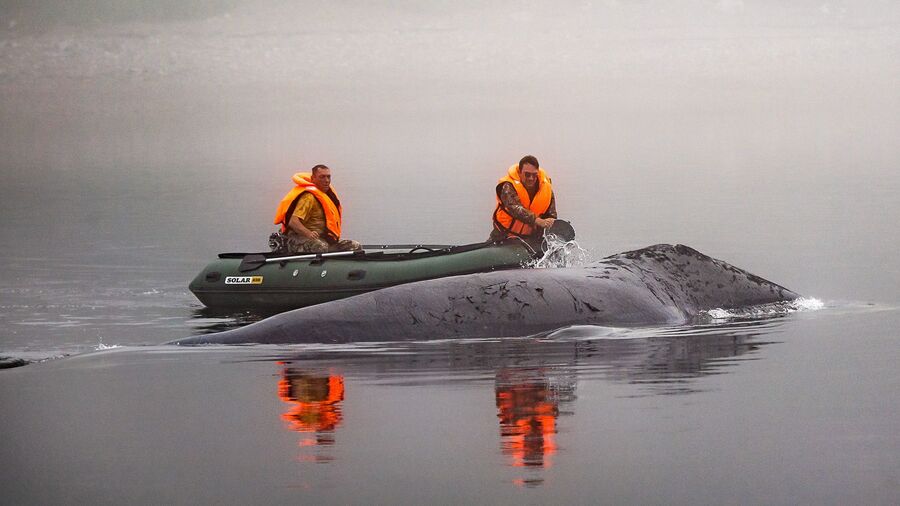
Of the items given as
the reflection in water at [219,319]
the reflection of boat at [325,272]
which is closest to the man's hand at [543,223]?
the reflection of boat at [325,272]

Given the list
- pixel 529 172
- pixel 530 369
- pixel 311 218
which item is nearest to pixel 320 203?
pixel 311 218

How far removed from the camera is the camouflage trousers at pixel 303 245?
80.7ft

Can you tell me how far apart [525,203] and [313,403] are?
981 cm

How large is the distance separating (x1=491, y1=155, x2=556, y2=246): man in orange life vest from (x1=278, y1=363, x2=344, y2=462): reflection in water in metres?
7.57

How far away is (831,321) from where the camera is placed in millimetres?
19594

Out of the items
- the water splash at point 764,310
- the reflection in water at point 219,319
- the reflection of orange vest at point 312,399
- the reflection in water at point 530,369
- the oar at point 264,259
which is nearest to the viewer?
the reflection in water at point 530,369

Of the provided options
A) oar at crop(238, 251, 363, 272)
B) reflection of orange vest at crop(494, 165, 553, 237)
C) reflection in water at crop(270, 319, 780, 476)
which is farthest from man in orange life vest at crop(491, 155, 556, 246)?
reflection in water at crop(270, 319, 780, 476)

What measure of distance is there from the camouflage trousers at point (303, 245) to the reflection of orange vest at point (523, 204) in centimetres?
244

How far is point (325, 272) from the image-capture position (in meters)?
23.5

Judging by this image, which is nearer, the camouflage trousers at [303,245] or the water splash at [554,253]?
the water splash at [554,253]

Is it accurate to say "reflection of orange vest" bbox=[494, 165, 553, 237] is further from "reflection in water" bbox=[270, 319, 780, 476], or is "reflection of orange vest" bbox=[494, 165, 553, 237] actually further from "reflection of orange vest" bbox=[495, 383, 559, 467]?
"reflection of orange vest" bbox=[495, 383, 559, 467]

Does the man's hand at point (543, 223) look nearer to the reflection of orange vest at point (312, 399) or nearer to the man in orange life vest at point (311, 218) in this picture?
the man in orange life vest at point (311, 218)

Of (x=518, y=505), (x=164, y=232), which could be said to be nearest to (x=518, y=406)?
(x=518, y=505)

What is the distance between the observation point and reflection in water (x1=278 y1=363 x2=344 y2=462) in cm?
1205
